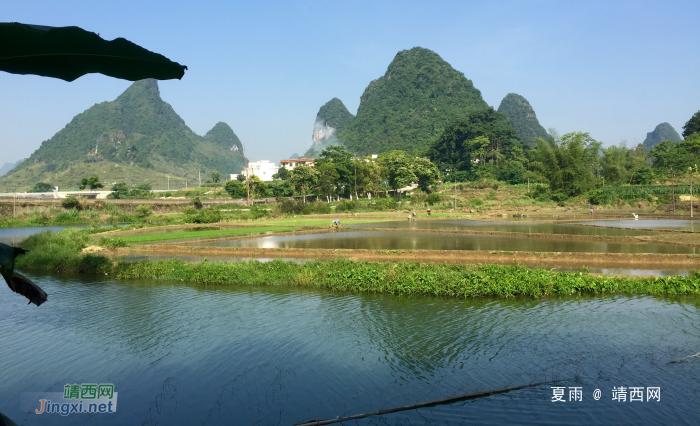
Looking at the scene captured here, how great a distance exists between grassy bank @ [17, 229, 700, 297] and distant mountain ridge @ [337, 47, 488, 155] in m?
101

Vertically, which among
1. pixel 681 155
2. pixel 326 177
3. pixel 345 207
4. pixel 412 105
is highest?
pixel 412 105

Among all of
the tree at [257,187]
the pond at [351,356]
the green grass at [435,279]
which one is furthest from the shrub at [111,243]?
the tree at [257,187]

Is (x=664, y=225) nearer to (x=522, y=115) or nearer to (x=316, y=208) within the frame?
(x=316, y=208)

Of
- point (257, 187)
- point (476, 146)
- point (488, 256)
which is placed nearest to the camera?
point (488, 256)

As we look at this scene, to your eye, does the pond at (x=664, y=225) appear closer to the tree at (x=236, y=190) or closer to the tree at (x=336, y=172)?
the tree at (x=336, y=172)

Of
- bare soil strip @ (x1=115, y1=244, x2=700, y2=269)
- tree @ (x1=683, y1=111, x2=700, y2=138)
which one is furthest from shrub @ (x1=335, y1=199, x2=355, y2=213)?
tree @ (x1=683, y1=111, x2=700, y2=138)

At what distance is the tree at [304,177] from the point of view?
58.5 metres

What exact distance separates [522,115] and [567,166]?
377 feet

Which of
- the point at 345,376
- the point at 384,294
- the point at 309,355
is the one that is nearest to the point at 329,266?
the point at 384,294

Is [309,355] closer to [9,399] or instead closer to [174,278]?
[9,399]

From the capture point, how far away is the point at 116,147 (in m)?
147

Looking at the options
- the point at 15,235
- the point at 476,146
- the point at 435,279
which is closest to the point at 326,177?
the point at 476,146

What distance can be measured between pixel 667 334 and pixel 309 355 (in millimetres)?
7001

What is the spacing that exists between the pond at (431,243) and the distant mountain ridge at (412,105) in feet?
291
